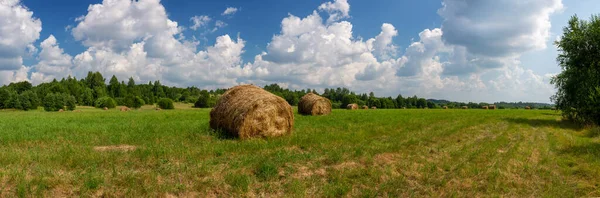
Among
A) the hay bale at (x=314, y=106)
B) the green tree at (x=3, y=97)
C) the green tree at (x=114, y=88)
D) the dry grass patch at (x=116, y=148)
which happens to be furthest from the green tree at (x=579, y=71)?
the green tree at (x=114, y=88)

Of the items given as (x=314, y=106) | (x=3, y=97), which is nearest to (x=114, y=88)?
(x=3, y=97)

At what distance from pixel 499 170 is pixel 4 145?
13790 mm

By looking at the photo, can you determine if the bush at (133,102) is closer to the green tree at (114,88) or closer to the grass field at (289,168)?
the green tree at (114,88)

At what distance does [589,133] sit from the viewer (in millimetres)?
16328

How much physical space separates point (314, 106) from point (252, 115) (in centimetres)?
1607

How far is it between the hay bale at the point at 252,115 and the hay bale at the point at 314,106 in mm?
14057

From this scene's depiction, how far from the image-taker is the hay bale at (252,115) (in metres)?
11.9

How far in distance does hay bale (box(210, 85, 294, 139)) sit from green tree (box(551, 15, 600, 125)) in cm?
1972

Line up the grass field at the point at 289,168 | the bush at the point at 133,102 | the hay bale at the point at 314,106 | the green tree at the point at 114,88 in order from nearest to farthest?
the grass field at the point at 289,168 → the hay bale at the point at 314,106 → the bush at the point at 133,102 → the green tree at the point at 114,88

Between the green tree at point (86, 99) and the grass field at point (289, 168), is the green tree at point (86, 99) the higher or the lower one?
the higher one

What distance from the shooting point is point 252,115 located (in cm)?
1195

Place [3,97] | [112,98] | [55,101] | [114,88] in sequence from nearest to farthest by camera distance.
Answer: [55,101], [3,97], [112,98], [114,88]

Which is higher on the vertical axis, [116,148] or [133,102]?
[133,102]

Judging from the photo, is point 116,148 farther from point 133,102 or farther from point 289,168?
point 133,102
